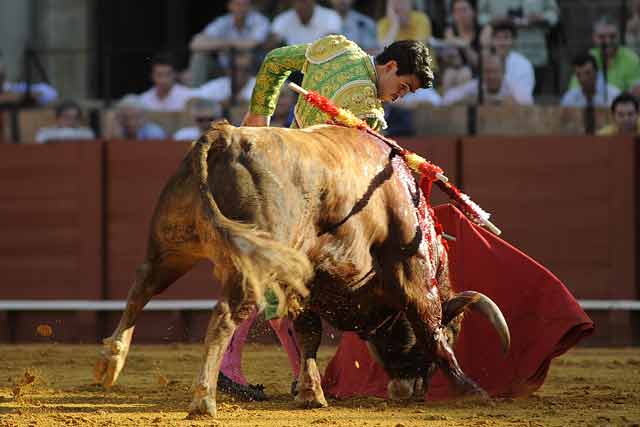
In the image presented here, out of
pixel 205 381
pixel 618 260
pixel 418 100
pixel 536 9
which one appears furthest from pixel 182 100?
pixel 205 381

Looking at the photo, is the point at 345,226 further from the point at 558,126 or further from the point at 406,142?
the point at 558,126

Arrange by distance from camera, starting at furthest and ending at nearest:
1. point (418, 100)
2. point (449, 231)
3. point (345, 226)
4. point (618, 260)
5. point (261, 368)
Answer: point (418, 100), point (618, 260), point (261, 368), point (449, 231), point (345, 226)

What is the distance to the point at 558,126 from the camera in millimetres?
7840

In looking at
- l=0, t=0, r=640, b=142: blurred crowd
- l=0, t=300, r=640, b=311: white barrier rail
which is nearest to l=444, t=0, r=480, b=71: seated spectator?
l=0, t=0, r=640, b=142: blurred crowd

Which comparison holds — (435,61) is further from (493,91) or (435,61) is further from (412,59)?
(412,59)

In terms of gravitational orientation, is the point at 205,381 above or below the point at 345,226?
below

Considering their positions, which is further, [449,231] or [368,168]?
[449,231]

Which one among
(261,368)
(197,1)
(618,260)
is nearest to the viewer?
(261,368)

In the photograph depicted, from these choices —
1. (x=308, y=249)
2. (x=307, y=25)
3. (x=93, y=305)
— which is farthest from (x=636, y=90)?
A: (x=308, y=249)

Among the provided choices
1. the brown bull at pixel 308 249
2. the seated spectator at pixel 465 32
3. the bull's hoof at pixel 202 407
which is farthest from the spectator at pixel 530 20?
the bull's hoof at pixel 202 407

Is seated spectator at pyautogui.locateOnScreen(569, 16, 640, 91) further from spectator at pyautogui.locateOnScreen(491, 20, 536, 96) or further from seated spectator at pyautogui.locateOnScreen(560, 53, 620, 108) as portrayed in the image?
spectator at pyautogui.locateOnScreen(491, 20, 536, 96)

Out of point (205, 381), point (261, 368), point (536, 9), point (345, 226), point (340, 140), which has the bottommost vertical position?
point (261, 368)

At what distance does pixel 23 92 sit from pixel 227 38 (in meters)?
1.45

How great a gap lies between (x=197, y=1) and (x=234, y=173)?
7.16 m
